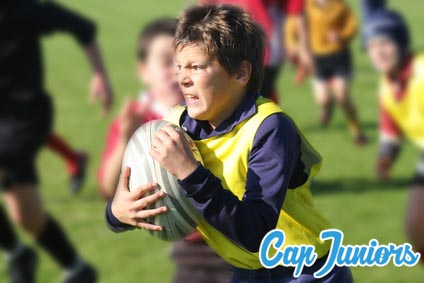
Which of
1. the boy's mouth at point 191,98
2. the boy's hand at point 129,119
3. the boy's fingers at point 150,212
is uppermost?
the boy's mouth at point 191,98

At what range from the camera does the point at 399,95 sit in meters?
6.40

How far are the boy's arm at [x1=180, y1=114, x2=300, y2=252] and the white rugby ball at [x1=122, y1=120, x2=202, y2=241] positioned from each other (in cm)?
11

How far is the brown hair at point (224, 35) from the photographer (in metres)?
2.80

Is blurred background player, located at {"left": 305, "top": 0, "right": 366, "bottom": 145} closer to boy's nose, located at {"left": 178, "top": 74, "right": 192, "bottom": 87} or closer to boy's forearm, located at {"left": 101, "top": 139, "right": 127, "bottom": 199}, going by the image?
boy's forearm, located at {"left": 101, "top": 139, "right": 127, "bottom": 199}

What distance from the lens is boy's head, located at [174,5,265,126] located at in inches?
110

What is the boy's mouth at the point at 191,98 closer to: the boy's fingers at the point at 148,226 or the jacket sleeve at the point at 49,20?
the boy's fingers at the point at 148,226

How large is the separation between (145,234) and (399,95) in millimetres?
2290

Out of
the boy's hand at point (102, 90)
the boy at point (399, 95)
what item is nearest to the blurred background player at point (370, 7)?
the boy at point (399, 95)

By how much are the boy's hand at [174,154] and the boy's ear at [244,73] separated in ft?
0.87

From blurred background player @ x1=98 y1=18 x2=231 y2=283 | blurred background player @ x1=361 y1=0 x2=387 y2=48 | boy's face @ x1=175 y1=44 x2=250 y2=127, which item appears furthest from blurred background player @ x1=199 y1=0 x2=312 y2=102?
boy's face @ x1=175 y1=44 x2=250 y2=127

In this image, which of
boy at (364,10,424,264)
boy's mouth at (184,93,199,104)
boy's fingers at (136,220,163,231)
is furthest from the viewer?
boy at (364,10,424,264)

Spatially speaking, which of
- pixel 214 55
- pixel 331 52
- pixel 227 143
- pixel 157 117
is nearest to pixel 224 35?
pixel 214 55

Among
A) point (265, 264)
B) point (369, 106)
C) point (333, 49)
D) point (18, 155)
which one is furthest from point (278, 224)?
point (369, 106)

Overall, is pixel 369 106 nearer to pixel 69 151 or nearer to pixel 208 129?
pixel 69 151
